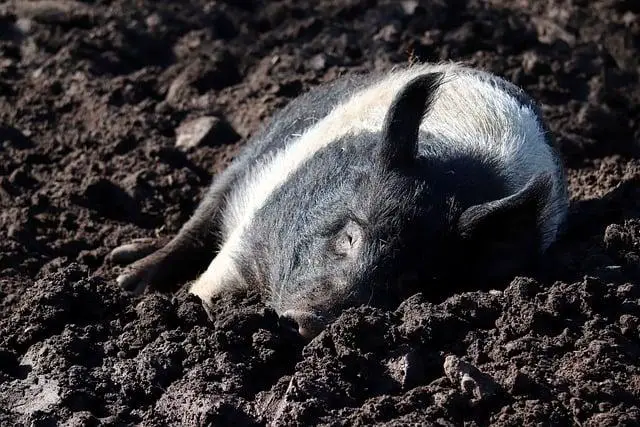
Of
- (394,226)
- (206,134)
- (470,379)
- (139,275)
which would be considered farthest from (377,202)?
(206,134)

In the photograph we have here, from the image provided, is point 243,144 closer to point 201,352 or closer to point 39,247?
point 39,247

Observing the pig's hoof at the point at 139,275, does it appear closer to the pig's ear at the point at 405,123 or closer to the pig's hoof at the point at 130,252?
the pig's hoof at the point at 130,252

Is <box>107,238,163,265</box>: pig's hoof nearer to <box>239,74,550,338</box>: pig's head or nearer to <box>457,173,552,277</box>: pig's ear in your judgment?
<box>239,74,550,338</box>: pig's head

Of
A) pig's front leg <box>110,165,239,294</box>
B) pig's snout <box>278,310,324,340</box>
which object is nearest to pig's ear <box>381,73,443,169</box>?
pig's snout <box>278,310,324,340</box>

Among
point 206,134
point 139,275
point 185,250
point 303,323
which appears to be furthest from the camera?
point 206,134

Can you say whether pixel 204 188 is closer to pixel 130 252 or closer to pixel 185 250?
Result: pixel 185 250

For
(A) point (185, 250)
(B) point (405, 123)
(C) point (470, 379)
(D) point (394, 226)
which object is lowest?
(A) point (185, 250)

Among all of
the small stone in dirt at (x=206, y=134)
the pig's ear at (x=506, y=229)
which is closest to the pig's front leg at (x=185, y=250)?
the small stone in dirt at (x=206, y=134)
